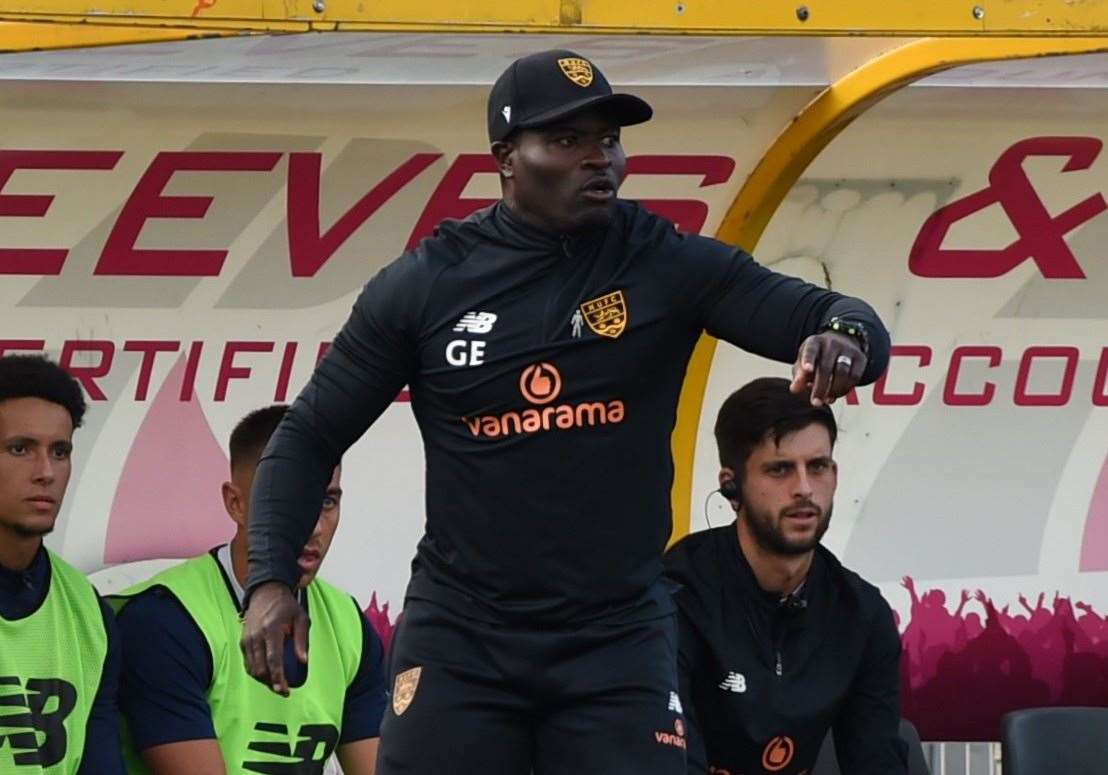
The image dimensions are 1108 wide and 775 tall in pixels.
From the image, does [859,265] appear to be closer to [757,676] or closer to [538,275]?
[757,676]

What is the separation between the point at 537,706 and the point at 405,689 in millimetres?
199

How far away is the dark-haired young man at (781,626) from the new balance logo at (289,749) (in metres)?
0.90

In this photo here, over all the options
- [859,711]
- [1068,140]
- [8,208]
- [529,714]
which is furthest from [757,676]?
[8,208]

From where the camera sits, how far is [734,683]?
179 inches

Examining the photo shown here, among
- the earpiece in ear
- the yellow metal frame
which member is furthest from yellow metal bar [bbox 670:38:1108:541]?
the earpiece in ear

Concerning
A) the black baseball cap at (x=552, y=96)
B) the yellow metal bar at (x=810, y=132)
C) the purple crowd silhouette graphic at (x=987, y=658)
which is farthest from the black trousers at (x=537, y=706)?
the purple crowd silhouette graphic at (x=987, y=658)

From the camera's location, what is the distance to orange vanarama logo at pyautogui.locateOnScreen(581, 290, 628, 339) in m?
3.38

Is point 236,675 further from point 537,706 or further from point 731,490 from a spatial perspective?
point 537,706

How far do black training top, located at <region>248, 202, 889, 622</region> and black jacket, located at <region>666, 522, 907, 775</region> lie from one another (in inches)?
43.8

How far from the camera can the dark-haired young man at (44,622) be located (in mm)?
4680

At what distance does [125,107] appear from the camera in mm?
5238

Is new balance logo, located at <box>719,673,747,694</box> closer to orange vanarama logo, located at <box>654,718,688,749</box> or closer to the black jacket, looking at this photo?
the black jacket

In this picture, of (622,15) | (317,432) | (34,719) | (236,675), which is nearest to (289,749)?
(236,675)

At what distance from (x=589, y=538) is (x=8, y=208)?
94.7 inches
